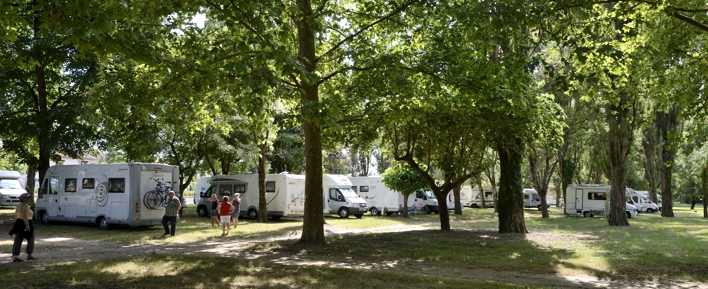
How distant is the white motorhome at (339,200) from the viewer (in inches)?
1179

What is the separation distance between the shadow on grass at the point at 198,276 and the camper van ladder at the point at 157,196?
355 inches

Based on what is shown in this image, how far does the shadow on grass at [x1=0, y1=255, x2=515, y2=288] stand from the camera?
821cm

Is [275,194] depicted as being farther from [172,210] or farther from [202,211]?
[172,210]

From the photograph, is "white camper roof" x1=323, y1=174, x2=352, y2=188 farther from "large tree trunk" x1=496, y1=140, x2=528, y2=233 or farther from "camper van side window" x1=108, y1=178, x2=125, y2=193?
"large tree trunk" x1=496, y1=140, x2=528, y2=233

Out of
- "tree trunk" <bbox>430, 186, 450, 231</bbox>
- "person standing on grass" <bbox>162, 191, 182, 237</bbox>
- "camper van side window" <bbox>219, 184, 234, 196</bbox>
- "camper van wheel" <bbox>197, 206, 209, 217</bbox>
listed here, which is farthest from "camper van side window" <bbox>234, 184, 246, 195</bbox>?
"tree trunk" <bbox>430, 186, 450, 231</bbox>

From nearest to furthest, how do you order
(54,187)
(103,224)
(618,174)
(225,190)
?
(103,224), (54,187), (618,174), (225,190)

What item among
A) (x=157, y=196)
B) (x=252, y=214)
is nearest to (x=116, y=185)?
(x=157, y=196)

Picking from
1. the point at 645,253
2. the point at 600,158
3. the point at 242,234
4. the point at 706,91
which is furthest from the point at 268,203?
the point at 600,158

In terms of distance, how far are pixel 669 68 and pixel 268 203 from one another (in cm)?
1926

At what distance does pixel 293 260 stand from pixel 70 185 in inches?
522

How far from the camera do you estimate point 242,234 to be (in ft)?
62.0

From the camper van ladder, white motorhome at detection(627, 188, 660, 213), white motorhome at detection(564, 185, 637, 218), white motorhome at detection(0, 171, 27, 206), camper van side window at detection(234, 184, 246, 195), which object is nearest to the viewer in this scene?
the camper van ladder

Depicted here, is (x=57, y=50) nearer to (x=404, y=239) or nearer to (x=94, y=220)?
(x=94, y=220)

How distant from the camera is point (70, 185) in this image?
20.8 metres
